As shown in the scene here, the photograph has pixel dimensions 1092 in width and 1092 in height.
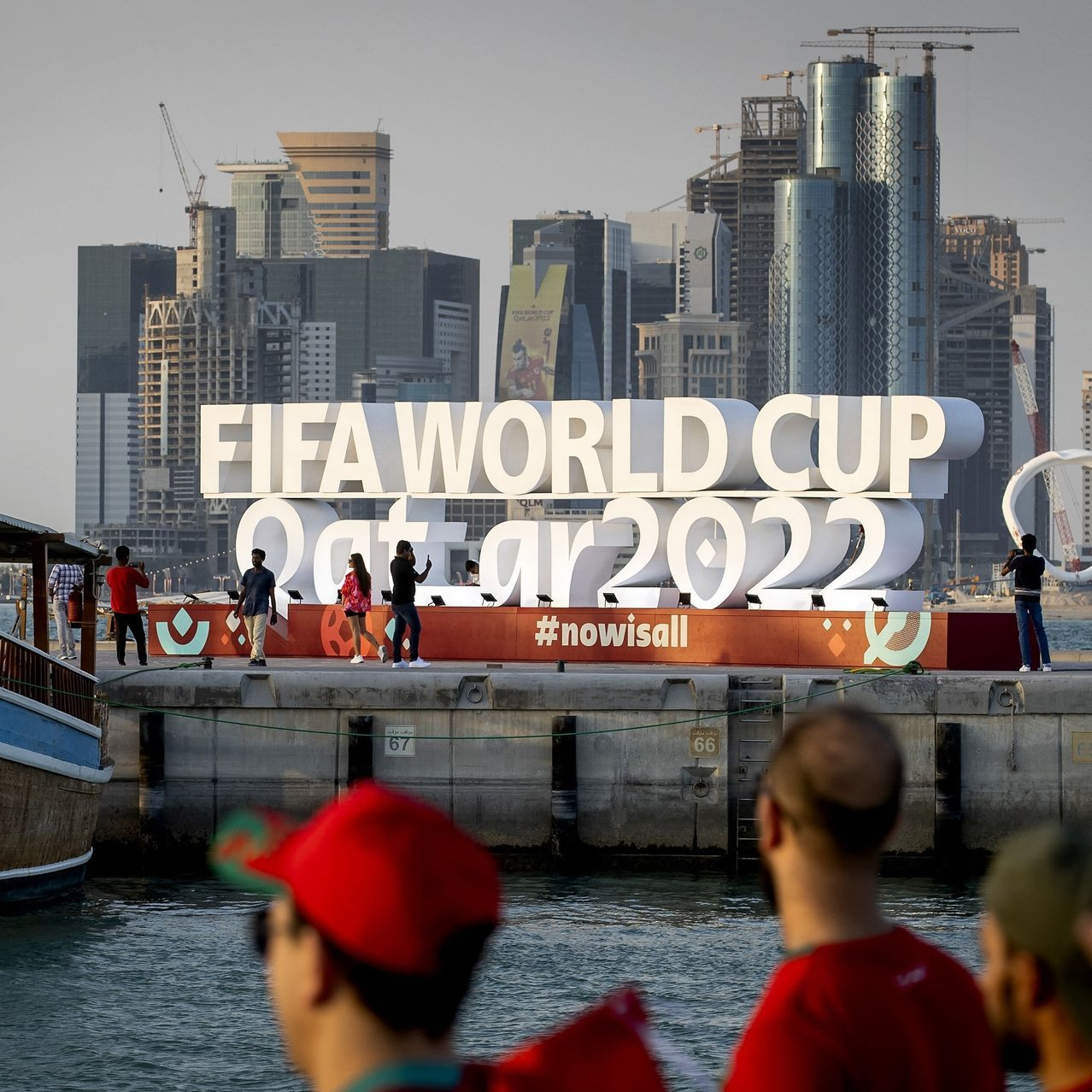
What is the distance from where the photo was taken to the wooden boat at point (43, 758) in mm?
19688

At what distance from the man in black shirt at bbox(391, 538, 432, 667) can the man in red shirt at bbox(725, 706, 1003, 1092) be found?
23335mm

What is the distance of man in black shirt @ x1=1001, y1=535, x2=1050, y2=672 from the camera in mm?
26812

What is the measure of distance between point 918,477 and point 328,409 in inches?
419

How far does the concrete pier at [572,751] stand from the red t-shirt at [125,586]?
12.8 ft

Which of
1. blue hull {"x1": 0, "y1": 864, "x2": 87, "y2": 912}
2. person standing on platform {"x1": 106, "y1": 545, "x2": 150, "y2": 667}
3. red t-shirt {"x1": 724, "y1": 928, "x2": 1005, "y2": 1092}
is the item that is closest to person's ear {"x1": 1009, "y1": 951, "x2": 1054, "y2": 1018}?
red t-shirt {"x1": 724, "y1": 928, "x2": 1005, "y2": 1092}

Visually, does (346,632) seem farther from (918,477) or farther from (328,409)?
(918,477)

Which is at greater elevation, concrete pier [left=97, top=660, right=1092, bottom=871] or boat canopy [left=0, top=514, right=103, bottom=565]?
boat canopy [left=0, top=514, right=103, bottom=565]

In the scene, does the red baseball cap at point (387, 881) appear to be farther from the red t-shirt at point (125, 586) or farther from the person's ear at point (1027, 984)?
the red t-shirt at point (125, 586)

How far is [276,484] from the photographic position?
116 feet

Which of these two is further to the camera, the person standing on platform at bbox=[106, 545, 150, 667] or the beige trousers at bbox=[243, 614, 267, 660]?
the beige trousers at bbox=[243, 614, 267, 660]

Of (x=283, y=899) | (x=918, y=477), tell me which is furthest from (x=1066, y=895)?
(x=918, y=477)

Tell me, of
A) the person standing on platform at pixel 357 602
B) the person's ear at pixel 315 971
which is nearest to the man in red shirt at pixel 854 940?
the person's ear at pixel 315 971

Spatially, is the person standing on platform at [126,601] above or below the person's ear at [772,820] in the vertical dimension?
above

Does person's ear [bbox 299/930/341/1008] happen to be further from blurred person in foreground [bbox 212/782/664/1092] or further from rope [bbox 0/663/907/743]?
Result: rope [bbox 0/663/907/743]
